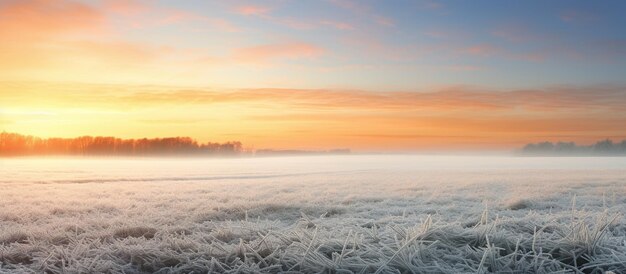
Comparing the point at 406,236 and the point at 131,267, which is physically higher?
the point at 406,236

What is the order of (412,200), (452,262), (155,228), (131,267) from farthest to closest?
(412,200) < (155,228) < (131,267) < (452,262)

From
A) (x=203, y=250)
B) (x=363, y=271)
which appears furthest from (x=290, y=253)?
(x=203, y=250)

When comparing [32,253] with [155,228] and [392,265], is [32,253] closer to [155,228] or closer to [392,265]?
[155,228]

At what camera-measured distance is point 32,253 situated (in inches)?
212

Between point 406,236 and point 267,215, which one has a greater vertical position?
point 406,236

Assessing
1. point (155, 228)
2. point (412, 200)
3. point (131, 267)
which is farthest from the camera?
point (412, 200)

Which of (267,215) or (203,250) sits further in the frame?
(267,215)

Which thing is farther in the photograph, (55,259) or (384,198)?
(384,198)

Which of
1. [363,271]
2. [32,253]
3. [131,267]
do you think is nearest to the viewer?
[363,271]

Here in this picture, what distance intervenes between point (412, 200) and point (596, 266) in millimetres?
11923

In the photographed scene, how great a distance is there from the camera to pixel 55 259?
15.3 ft

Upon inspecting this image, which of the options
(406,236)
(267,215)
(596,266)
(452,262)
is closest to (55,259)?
(406,236)

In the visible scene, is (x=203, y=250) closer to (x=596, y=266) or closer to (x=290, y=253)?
(x=290, y=253)

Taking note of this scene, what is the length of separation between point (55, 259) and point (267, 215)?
774cm
